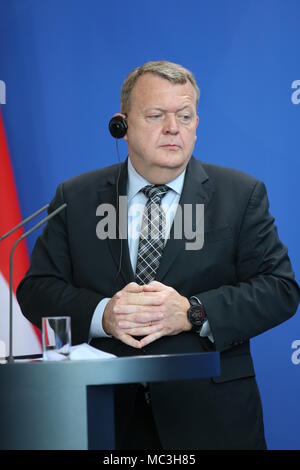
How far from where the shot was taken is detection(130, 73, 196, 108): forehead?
9.39 ft

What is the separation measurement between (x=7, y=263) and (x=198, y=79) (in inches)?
48.5

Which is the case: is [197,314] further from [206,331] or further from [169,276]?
[169,276]

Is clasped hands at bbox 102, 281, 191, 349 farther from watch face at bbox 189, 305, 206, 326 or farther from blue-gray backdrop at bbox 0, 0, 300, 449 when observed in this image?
blue-gray backdrop at bbox 0, 0, 300, 449

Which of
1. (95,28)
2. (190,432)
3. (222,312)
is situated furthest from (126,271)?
(95,28)

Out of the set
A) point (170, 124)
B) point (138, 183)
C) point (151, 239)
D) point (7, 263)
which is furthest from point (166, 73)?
point (7, 263)

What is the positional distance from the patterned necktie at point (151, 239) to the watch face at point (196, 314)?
23cm

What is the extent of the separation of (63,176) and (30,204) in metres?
0.21

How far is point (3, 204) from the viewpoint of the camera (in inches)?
151

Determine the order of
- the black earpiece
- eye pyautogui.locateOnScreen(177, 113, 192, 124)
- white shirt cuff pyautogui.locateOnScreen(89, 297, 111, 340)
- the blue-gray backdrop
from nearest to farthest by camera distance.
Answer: white shirt cuff pyautogui.locateOnScreen(89, 297, 111, 340) → eye pyautogui.locateOnScreen(177, 113, 192, 124) → the black earpiece → the blue-gray backdrop

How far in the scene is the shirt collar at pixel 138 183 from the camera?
2.89 m

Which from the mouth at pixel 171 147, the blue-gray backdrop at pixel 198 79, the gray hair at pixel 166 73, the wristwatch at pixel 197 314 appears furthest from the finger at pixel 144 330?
the blue-gray backdrop at pixel 198 79

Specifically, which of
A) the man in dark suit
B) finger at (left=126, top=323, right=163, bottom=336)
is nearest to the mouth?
the man in dark suit

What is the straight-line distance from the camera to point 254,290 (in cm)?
263
